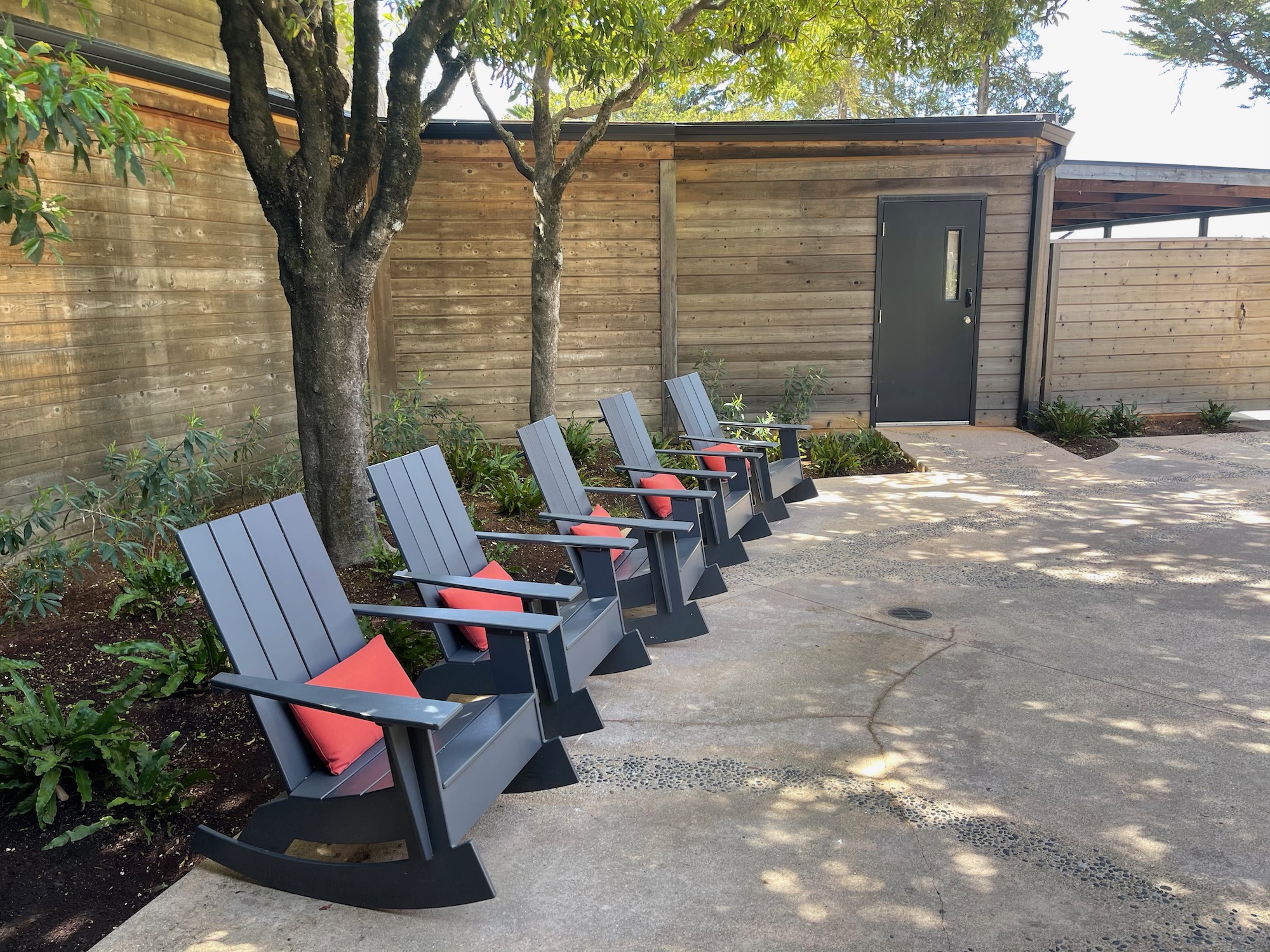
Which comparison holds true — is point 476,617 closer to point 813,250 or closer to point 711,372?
point 711,372

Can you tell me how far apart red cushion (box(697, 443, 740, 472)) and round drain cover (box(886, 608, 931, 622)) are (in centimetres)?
150

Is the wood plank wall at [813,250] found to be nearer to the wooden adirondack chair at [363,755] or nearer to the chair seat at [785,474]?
the chair seat at [785,474]

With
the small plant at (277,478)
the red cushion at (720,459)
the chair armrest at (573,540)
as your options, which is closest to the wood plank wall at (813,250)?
the red cushion at (720,459)

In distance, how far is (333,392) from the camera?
468cm

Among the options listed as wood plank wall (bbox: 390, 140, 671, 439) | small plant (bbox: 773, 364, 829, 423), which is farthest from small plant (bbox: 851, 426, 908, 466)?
wood plank wall (bbox: 390, 140, 671, 439)

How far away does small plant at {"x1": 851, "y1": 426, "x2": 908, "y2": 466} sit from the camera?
25.9 ft

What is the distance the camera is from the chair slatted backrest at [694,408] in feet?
20.7

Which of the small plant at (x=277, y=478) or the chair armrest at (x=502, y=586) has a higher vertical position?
the chair armrest at (x=502, y=586)

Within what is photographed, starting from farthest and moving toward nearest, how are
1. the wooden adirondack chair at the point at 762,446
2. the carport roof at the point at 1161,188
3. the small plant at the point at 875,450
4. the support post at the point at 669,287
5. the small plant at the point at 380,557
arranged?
the carport roof at the point at 1161,188 → the support post at the point at 669,287 → the small plant at the point at 875,450 → the wooden adirondack chair at the point at 762,446 → the small plant at the point at 380,557

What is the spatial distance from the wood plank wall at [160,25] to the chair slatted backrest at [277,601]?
3.94 meters

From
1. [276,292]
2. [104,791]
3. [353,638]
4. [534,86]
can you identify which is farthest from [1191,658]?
[276,292]

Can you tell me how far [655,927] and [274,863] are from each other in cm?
102

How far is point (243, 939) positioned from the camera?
2271mm

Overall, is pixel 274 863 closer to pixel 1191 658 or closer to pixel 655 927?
pixel 655 927
